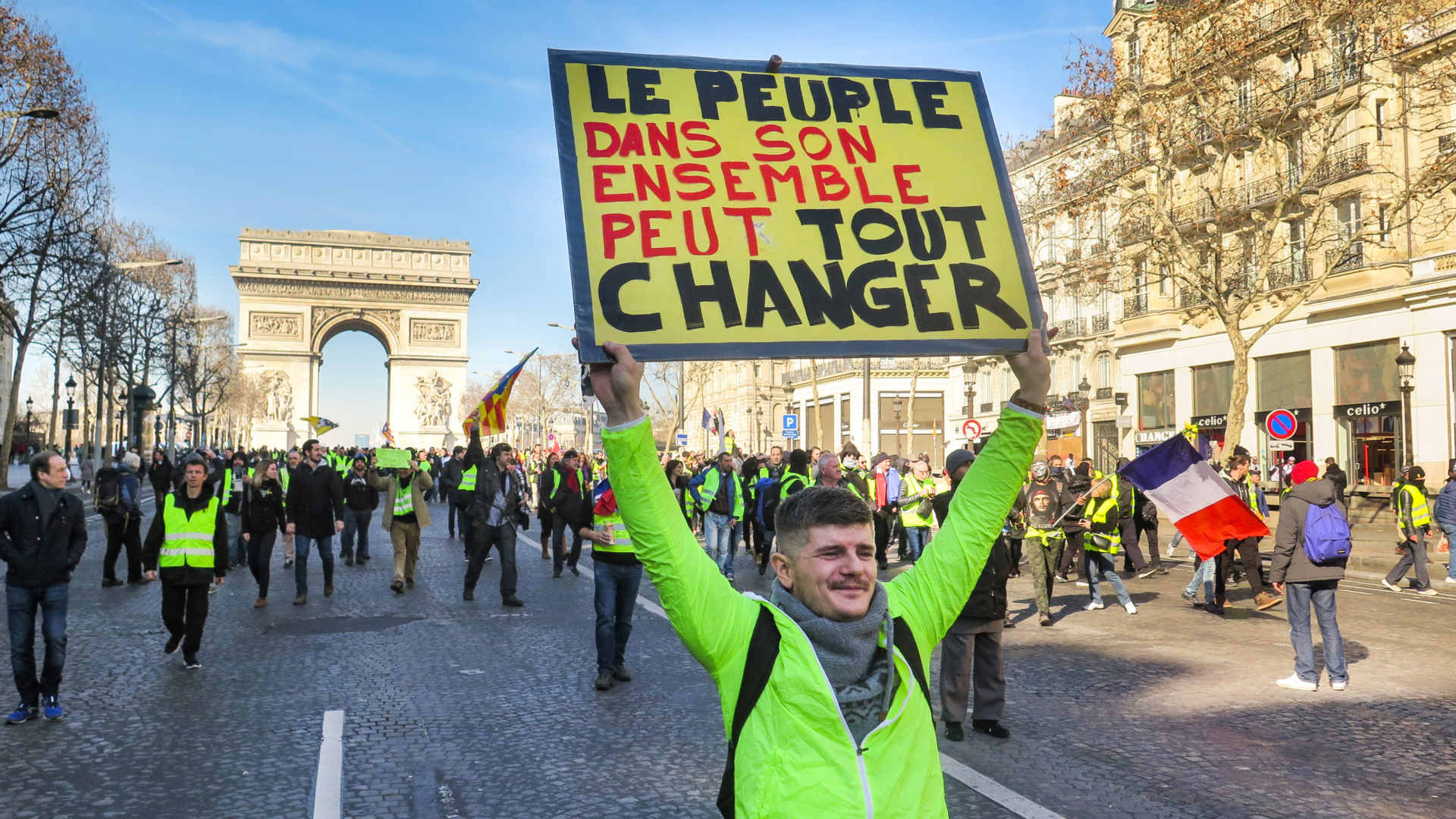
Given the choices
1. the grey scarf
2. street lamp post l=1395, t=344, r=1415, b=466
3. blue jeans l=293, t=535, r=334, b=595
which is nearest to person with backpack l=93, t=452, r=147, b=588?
blue jeans l=293, t=535, r=334, b=595

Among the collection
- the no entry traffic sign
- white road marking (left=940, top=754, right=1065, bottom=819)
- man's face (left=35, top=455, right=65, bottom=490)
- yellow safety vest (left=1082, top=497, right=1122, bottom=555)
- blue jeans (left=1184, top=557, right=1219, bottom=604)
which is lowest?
white road marking (left=940, top=754, right=1065, bottom=819)

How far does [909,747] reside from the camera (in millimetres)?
2201

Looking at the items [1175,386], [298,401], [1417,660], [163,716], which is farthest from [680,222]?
[298,401]

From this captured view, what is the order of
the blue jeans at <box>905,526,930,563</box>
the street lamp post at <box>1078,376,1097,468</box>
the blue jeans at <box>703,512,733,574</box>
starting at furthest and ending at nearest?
the street lamp post at <box>1078,376,1097,468</box> → the blue jeans at <box>703,512,733,574</box> → the blue jeans at <box>905,526,930,563</box>

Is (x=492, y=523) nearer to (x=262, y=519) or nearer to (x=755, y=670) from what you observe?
(x=262, y=519)

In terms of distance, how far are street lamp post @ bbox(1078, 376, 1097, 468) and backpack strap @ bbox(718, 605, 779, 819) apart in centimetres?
3627

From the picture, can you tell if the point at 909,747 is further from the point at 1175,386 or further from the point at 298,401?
the point at 298,401

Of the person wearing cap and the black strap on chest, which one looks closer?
the black strap on chest

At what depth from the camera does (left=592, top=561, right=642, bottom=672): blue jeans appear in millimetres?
7570

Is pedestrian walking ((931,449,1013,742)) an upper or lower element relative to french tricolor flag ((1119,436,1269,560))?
lower

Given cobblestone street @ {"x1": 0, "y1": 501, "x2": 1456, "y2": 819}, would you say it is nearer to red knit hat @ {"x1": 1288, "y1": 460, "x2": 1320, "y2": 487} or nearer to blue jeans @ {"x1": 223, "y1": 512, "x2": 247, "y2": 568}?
red knit hat @ {"x1": 1288, "y1": 460, "x2": 1320, "y2": 487}

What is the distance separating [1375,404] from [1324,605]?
21904mm

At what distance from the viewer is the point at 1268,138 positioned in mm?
20516

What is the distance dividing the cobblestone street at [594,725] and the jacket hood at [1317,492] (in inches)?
47.5
